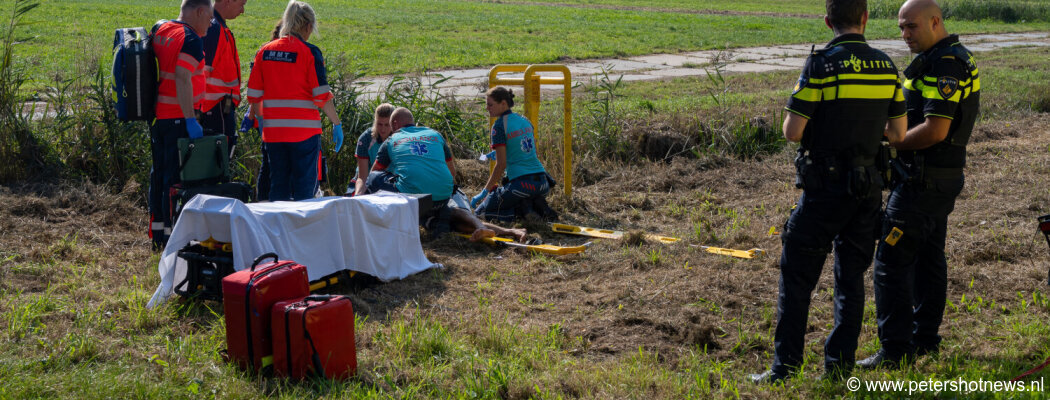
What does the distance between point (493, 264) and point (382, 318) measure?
1.36 metres

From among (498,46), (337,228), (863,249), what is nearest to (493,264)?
(337,228)

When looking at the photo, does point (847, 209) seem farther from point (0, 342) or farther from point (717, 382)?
point (0, 342)

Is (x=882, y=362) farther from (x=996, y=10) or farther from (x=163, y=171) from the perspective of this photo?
(x=996, y=10)

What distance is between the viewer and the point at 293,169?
6559 mm

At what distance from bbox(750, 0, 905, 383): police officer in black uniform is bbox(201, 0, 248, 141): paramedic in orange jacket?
4.52 m

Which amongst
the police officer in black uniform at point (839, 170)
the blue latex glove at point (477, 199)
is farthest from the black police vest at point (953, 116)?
the blue latex glove at point (477, 199)

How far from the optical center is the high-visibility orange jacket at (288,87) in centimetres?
624

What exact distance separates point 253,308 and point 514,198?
12.2ft

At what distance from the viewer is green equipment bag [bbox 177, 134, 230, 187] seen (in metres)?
5.98

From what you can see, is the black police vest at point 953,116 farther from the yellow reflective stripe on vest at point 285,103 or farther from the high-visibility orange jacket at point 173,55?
the high-visibility orange jacket at point 173,55

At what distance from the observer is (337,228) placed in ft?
18.1

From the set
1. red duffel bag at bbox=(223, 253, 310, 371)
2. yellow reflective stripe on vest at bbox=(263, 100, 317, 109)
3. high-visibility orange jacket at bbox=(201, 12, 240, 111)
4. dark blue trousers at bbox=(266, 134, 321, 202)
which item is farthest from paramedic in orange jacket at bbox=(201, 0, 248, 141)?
red duffel bag at bbox=(223, 253, 310, 371)

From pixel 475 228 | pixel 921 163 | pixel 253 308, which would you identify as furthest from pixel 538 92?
pixel 253 308

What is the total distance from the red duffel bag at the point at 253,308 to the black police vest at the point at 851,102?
8.31ft
